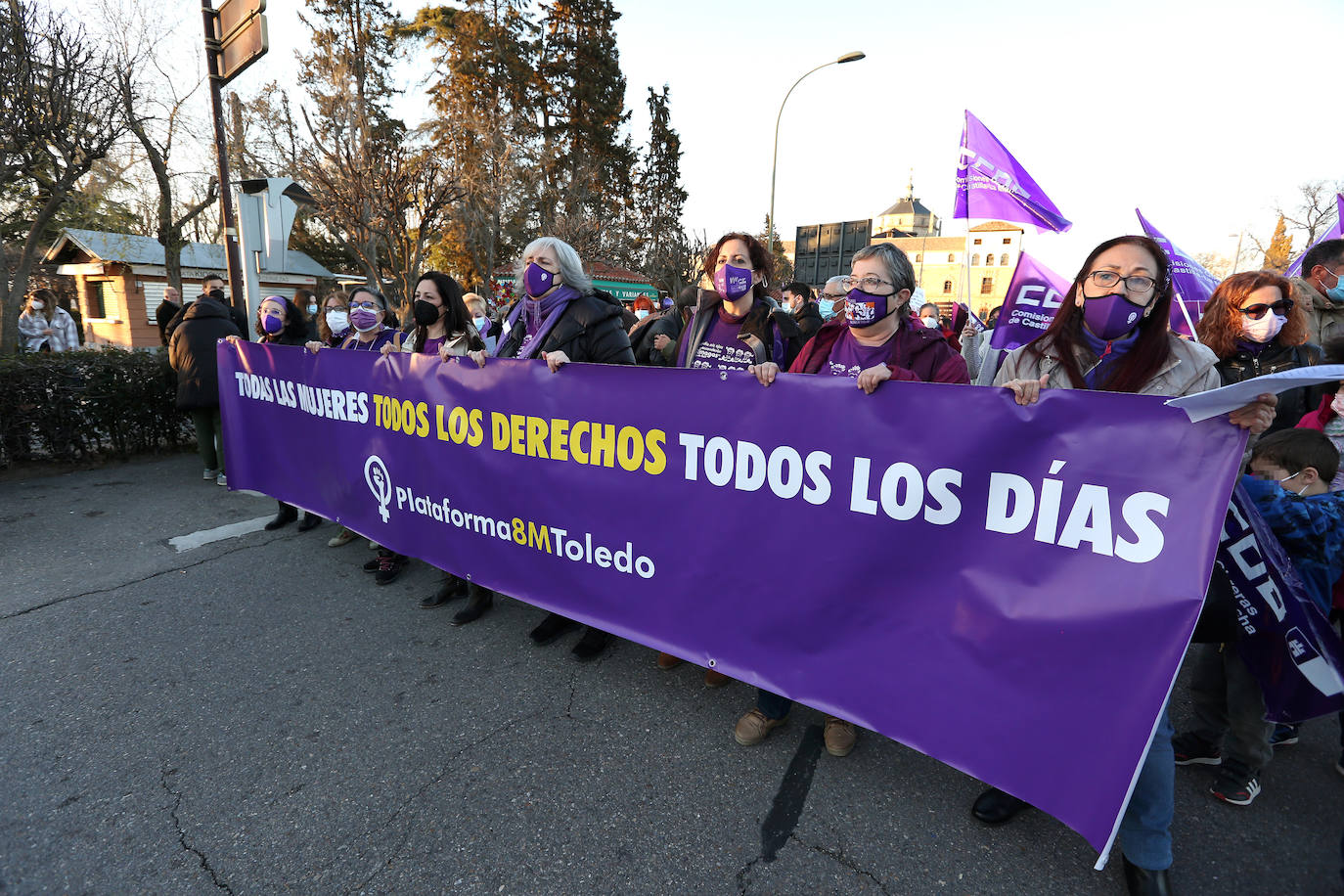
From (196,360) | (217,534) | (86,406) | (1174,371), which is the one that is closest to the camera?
(1174,371)

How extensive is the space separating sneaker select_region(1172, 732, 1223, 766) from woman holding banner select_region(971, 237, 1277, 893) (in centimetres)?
67

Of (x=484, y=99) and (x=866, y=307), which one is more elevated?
(x=484, y=99)

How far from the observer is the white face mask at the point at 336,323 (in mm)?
5363

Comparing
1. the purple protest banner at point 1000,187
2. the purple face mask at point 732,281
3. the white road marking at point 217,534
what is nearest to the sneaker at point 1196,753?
the purple face mask at point 732,281

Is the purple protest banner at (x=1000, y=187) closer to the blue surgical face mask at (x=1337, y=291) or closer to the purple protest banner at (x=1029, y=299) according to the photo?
the purple protest banner at (x=1029, y=299)

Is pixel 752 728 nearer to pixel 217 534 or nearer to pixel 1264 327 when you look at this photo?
pixel 1264 327

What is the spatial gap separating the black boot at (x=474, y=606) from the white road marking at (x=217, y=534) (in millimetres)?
2406

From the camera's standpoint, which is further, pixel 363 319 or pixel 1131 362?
pixel 363 319

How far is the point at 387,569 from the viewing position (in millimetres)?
4160

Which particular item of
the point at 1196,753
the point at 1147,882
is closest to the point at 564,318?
the point at 1147,882

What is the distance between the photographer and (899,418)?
209cm

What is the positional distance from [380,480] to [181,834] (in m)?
2.07

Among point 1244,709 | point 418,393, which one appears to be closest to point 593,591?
point 418,393

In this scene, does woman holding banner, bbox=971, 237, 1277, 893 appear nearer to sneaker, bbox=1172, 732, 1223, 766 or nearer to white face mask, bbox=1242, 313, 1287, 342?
sneaker, bbox=1172, 732, 1223, 766
